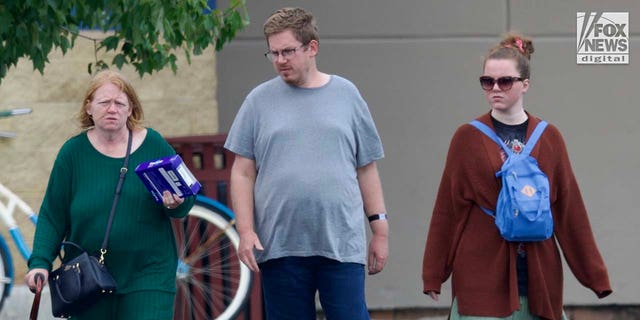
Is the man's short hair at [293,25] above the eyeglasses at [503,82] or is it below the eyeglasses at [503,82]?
above

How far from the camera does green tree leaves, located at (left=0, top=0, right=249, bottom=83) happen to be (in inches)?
241

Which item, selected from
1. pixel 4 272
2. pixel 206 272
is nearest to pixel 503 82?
pixel 206 272

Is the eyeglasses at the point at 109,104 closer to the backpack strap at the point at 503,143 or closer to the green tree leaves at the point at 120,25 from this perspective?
the green tree leaves at the point at 120,25

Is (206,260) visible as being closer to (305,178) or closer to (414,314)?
(414,314)

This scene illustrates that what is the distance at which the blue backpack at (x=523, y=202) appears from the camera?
17.0 ft

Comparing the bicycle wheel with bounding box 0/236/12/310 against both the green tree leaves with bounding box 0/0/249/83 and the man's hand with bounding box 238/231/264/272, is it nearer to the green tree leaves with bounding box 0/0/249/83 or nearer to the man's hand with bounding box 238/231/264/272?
the green tree leaves with bounding box 0/0/249/83

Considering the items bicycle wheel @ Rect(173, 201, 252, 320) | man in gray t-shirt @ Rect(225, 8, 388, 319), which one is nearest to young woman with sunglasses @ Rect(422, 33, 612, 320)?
man in gray t-shirt @ Rect(225, 8, 388, 319)

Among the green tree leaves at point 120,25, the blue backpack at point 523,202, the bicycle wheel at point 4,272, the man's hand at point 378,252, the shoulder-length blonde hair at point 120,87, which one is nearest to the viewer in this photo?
the blue backpack at point 523,202

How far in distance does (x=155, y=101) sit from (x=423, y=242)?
2042 millimetres

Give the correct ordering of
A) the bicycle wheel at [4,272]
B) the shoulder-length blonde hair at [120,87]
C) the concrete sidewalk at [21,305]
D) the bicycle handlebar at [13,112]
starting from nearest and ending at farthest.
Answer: the shoulder-length blonde hair at [120,87], the bicycle wheel at [4,272], the concrete sidewalk at [21,305], the bicycle handlebar at [13,112]

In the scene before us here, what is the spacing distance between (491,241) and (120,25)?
8.05 feet

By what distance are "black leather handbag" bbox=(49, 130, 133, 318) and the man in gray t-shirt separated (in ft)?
1.83

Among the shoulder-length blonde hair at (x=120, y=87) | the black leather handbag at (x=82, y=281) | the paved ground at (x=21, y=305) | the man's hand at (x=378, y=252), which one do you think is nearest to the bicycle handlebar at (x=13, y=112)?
the paved ground at (x=21, y=305)

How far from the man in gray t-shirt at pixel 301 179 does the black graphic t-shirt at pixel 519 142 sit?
0.56 m
